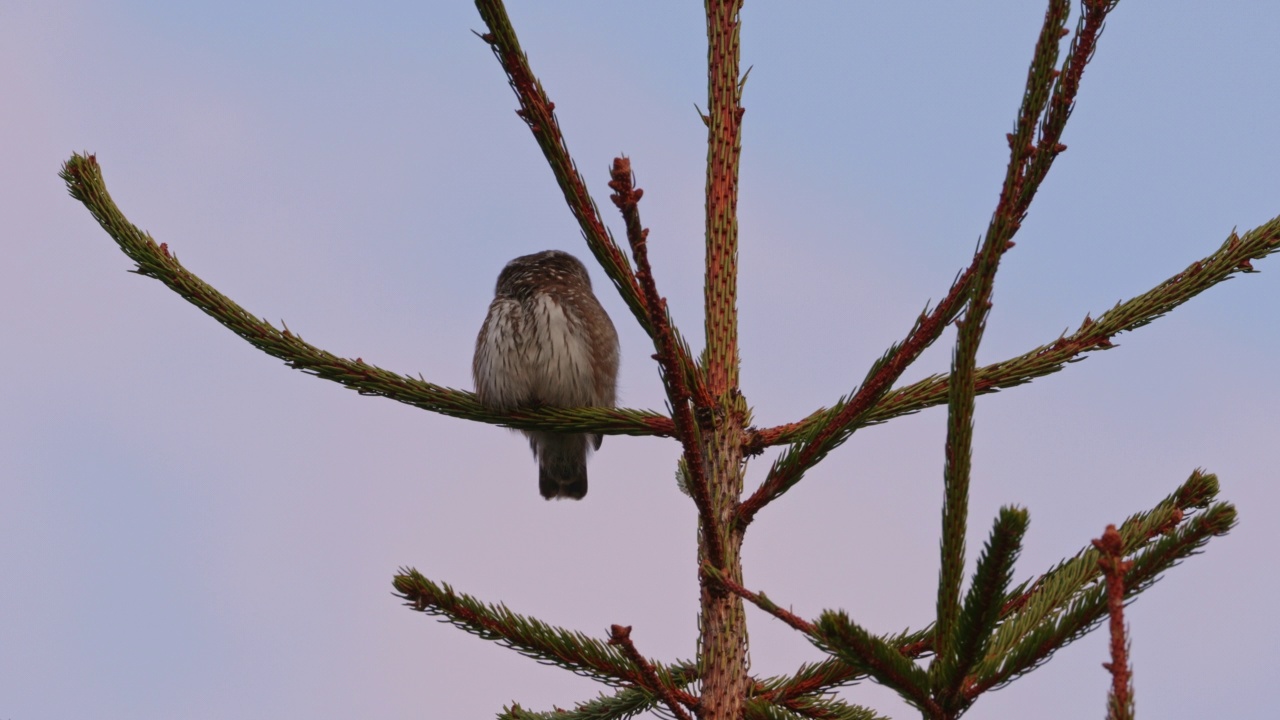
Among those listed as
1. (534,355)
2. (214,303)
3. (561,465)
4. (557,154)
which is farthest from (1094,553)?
(561,465)

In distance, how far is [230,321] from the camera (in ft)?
11.6

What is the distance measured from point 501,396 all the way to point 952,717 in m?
3.12

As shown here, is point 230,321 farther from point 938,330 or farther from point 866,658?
point 866,658

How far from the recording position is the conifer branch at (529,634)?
2.80m

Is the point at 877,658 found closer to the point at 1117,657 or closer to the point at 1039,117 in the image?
the point at 1117,657

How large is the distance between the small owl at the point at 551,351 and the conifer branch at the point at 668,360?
2.38m

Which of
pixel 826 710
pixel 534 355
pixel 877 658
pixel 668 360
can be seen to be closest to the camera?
pixel 877 658

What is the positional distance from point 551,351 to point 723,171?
253 centimetres

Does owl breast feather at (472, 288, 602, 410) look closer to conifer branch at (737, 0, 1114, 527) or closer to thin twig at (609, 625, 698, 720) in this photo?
thin twig at (609, 625, 698, 720)

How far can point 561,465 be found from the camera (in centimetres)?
625

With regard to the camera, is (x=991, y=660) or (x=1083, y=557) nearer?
(x=991, y=660)

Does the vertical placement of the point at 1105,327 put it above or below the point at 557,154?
above

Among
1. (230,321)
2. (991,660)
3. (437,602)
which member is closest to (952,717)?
(991,660)

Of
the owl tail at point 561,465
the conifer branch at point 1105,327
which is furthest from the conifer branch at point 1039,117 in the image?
the owl tail at point 561,465
